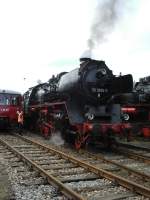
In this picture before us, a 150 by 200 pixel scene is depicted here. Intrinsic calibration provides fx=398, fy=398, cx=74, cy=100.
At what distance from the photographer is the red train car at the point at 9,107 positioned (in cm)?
2220

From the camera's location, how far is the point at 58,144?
51.9 feet

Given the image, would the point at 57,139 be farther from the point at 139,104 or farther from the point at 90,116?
the point at 139,104

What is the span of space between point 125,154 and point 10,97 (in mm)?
11863

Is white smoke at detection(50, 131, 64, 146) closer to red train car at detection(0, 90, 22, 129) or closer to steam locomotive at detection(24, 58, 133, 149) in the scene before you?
steam locomotive at detection(24, 58, 133, 149)

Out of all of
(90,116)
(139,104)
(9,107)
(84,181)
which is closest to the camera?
(84,181)

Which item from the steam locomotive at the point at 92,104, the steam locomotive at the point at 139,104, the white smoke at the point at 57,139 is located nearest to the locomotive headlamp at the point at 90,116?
the steam locomotive at the point at 92,104

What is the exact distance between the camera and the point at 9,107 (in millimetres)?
22453

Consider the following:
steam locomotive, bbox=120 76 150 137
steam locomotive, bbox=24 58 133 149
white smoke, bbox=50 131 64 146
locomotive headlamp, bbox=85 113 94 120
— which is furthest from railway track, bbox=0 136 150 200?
steam locomotive, bbox=120 76 150 137

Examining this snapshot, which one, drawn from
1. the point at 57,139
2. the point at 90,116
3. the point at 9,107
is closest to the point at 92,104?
the point at 90,116

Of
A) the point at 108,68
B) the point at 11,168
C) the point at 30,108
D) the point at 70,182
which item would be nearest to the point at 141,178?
the point at 70,182

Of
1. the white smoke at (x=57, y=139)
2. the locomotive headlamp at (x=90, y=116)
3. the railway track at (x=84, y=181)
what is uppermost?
the locomotive headlamp at (x=90, y=116)

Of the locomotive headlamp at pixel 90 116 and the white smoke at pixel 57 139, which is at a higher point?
the locomotive headlamp at pixel 90 116

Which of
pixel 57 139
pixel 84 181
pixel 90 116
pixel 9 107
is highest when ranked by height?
pixel 9 107

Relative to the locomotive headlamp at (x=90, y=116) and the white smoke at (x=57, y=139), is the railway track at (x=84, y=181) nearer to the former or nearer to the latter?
the locomotive headlamp at (x=90, y=116)
